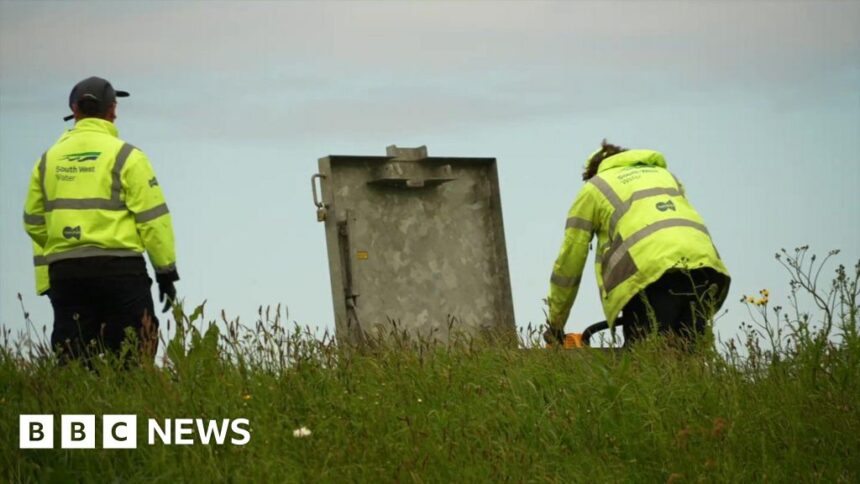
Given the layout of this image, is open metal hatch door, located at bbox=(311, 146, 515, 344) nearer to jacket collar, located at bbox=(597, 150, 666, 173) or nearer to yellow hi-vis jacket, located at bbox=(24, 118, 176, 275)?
jacket collar, located at bbox=(597, 150, 666, 173)

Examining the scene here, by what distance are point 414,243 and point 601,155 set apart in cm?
266

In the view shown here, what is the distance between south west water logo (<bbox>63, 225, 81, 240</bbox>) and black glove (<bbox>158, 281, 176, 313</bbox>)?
2.19ft

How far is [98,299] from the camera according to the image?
9.90 m

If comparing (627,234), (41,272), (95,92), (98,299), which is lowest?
(98,299)

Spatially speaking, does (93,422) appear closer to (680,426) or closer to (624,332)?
(680,426)

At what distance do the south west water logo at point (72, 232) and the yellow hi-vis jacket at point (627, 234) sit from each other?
3.53 meters

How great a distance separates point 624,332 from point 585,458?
12.0 ft

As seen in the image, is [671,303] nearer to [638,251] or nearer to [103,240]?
[638,251]

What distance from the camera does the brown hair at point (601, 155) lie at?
36.0 ft

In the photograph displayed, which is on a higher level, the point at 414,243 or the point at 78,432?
the point at 414,243

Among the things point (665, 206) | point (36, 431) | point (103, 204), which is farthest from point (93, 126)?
point (665, 206)

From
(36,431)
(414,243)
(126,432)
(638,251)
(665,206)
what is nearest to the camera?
(126,432)

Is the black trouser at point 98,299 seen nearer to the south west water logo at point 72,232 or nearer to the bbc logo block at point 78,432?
the south west water logo at point 72,232

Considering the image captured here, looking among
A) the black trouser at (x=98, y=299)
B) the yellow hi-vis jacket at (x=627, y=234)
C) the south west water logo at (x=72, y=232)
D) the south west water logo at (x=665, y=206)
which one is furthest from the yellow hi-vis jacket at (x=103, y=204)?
the south west water logo at (x=665, y=206)
